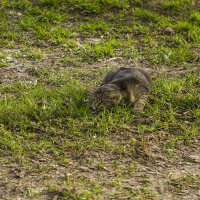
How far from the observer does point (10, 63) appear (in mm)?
8383

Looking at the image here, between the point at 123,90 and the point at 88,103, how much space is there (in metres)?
0.47

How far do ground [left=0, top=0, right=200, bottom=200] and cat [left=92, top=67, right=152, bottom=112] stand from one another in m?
0.11

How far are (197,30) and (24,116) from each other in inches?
169

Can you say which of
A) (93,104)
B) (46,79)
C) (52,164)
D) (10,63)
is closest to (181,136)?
(93,104)

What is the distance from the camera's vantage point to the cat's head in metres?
6.35

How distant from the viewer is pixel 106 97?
251 inches

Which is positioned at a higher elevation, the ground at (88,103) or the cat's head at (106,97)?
the cat's head at (106,97)

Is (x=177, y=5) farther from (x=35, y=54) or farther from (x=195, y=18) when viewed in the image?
(x=35, y=54)

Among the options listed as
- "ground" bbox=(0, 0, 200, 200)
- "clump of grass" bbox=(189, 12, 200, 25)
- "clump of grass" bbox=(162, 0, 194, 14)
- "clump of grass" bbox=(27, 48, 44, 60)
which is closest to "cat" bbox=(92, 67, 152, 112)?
"ground" bbox=(0, 0, 200, 200)

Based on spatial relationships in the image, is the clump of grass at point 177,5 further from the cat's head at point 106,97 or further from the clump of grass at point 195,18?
the cat's head at point 106,97

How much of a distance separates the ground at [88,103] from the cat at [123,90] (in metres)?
0.11

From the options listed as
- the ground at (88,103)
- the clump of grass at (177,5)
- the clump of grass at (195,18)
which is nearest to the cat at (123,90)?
the ground at (88,103)

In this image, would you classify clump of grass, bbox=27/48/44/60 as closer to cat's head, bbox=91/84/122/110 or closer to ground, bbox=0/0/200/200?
ground, bbox=0/0/200/200

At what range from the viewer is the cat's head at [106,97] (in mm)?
6352
